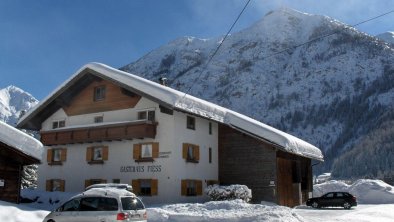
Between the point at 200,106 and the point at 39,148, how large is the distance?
11.6 meters

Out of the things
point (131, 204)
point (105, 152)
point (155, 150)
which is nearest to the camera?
point (131, 204)

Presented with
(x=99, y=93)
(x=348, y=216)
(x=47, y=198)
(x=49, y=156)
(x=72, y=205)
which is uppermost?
(x=99, y=93)

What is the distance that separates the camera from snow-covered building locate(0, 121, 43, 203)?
2298 cm

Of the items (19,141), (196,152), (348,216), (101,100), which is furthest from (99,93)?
(348,216)

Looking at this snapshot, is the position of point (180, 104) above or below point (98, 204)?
above

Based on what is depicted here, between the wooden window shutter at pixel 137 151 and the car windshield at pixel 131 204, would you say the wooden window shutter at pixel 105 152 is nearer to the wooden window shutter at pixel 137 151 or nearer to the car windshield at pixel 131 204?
the wooden window shutter at pixel 137 151

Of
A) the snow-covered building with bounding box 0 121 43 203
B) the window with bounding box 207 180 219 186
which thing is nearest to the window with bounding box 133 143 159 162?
the window with bounding box 207 180 219 186

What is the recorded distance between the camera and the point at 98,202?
611 inches

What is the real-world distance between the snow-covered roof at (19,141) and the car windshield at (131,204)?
32.5ft

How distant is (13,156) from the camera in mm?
24375

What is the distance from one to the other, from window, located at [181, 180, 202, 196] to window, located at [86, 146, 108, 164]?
6253mm

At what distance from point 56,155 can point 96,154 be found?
4.30m

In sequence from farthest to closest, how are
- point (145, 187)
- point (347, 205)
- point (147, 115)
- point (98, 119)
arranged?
1. point (98, 119)
2. point (347, 205)
3. point (147, 115)
4. point (145, 187)

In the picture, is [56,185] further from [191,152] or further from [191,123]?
[191,123]
